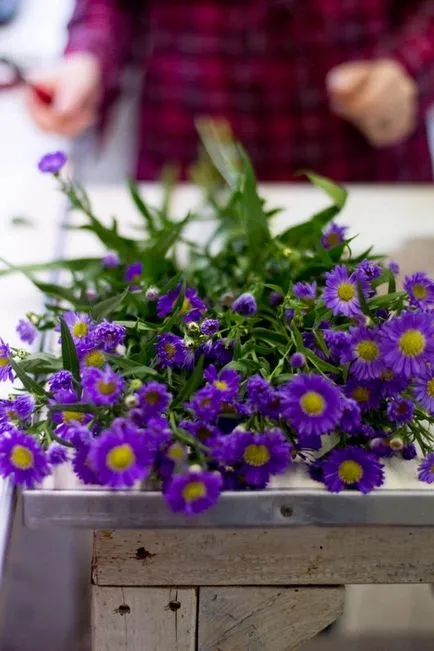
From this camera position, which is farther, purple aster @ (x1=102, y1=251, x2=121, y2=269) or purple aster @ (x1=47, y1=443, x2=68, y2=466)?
purple aster @ (x1=102, y1=251, x2=121, y2=269)

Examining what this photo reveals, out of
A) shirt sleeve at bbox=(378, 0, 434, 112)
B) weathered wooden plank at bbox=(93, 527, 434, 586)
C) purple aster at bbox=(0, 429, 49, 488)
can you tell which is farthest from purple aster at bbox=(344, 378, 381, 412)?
shirt sleeve at bbox=(378, 0, 434, 112)

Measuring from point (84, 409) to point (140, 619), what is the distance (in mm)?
206

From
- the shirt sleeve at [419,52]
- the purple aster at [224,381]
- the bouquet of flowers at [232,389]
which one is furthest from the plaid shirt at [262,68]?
the purple aster at [224,381]

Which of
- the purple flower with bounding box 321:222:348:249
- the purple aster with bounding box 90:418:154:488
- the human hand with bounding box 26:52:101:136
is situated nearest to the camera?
the purple aster with bounding box 90:418:154:488

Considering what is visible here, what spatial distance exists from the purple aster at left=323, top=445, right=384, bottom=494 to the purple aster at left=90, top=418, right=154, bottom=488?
0.13m

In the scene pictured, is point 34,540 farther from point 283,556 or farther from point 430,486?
point 430,486

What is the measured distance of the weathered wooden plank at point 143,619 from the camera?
0.62 m

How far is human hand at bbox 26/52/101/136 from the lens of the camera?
1080 millimetres

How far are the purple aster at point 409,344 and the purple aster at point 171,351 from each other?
14 centimetres

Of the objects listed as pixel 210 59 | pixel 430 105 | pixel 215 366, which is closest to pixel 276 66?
pixel 210 59

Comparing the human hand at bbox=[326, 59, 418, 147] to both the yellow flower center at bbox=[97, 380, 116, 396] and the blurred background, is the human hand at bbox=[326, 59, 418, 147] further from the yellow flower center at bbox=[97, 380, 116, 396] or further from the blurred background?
the yellow flower center at bbox=[97, 380, 116, 396]

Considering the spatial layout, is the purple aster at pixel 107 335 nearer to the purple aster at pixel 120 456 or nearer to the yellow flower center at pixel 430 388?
the purple aster at pixel 120 456

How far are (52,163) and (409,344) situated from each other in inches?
14.0

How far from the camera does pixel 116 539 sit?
59 centimetres
